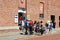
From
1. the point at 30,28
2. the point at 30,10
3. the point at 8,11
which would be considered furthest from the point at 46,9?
the point at 30,28

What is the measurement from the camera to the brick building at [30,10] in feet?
122

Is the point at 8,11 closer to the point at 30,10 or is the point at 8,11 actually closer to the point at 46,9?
the point at 30,10

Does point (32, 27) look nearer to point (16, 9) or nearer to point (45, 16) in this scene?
point (16, 9)

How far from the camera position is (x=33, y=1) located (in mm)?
43969

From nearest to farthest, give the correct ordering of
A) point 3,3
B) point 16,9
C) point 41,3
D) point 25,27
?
point 25,27, point 3,3, point 16,9, point 41,3

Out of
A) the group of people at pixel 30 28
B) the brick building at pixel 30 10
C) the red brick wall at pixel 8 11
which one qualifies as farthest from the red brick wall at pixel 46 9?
the group of people at pixel 30 28

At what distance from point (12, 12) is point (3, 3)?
241 cm

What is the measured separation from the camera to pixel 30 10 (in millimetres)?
43062

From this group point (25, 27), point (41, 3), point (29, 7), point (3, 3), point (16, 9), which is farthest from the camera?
point (41, 3)

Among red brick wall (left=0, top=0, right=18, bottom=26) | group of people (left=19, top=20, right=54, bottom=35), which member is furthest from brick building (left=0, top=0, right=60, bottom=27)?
group of people (left=19, top=20, right=54, bottom=35)

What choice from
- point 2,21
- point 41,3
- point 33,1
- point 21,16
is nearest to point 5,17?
point 2,21

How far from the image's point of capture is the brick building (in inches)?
1460

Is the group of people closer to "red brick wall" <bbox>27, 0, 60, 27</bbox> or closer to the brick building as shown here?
the brick building

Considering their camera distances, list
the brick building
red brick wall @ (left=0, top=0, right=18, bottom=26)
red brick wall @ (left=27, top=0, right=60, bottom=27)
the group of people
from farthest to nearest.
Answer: red brick wall @ (left=27, top=0, right=60, bottom=27)
the brick building
red brick wall @ (left=0, top=0, right=18, bottom=26)
the group of people
